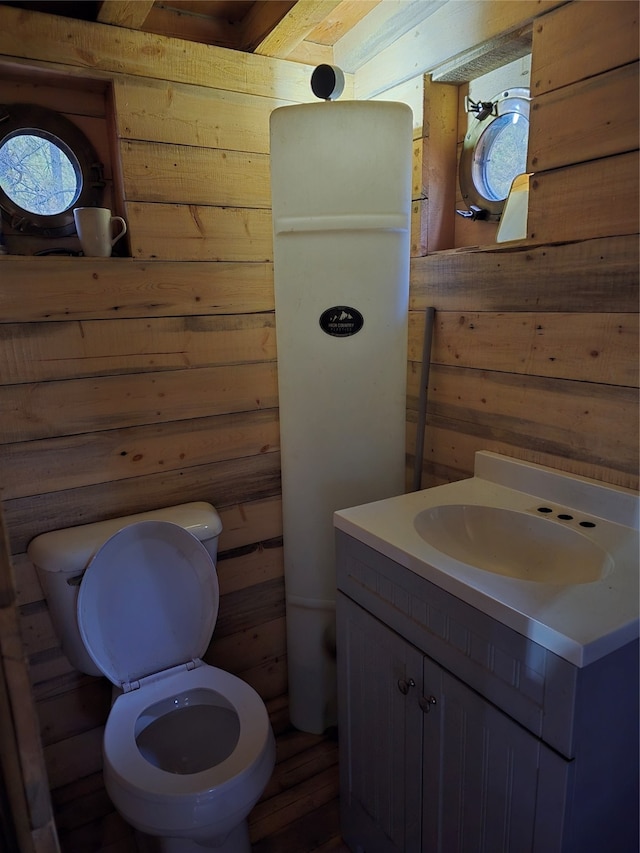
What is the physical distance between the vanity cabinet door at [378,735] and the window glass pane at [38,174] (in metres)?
1.30

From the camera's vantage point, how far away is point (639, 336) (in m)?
1.11

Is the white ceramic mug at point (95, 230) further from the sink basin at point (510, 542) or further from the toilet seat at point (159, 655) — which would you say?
the sink basin at point (510, 542)

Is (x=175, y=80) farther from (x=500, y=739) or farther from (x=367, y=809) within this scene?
(x=367, y=809)

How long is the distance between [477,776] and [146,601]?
897mm

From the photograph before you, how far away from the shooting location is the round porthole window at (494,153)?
1.41m

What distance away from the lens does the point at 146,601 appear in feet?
4.78

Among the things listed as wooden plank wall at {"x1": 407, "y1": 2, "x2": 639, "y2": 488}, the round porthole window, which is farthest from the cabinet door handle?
the round porthole window

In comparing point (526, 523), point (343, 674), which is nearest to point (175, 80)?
point (526, 523)

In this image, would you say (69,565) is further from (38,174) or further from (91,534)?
(38,174)

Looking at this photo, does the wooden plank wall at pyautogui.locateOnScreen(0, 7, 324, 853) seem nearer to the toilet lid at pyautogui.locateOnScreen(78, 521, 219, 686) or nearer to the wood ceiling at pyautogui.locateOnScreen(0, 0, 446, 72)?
the wood ceiling at pyautogui.locateOnScreen(0, 0, 446, 72)

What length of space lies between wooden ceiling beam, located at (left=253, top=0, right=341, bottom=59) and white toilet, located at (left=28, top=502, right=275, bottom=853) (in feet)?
4.40

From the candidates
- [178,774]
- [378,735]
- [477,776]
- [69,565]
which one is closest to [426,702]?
[477,776]

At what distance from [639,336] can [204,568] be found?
3.88 ft

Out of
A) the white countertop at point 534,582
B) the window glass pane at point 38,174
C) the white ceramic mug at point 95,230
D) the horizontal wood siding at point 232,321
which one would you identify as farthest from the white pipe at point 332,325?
the window glass pane at point 38,174
